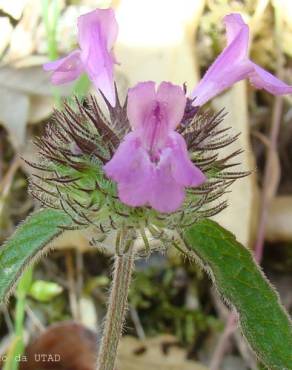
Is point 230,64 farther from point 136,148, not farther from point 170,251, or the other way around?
point 170,251

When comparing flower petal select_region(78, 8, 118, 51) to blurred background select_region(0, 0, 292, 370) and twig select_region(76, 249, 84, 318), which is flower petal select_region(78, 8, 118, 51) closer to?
blurred background select_region(0, 0, 292, 370)

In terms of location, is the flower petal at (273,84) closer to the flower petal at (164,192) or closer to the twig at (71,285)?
the flower petal at (164,192)

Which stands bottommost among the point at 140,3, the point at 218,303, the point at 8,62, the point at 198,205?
the point at 218,303

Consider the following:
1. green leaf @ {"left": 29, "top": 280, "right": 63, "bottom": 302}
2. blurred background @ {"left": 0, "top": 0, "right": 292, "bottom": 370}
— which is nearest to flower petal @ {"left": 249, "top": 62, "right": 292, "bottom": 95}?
blurred background @ {"left": 0, "top": 0, "right": 292, "bottom": 370}

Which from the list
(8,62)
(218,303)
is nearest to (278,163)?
(218,303)

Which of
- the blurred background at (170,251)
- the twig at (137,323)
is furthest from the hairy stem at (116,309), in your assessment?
the twig at (137,323)

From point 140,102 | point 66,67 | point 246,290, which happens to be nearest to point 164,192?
point 140,102

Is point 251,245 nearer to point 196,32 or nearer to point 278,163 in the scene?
point 278,163
